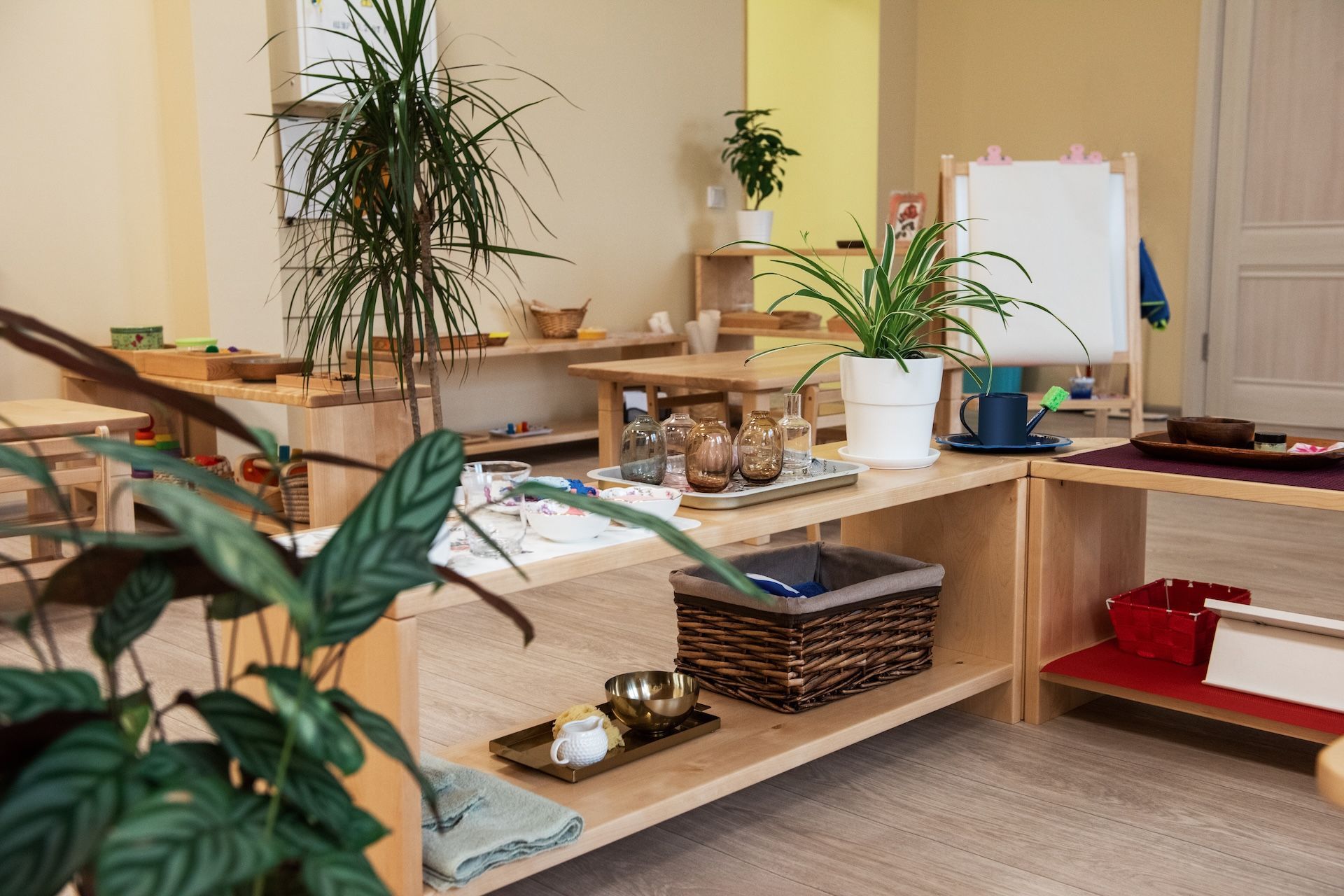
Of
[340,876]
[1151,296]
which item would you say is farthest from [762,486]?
[1151,296]

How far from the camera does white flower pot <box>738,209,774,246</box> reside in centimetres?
645

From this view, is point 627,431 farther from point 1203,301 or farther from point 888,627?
point 1203,301

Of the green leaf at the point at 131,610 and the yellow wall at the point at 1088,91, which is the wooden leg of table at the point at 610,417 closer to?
the green leaf at the point at 131,610

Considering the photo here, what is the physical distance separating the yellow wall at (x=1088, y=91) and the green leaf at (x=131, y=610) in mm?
6698

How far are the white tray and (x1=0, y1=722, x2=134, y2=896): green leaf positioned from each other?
117cm

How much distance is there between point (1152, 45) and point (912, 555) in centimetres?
544

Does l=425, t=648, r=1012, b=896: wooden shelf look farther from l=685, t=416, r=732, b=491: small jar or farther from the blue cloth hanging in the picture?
the blue cloth hanging

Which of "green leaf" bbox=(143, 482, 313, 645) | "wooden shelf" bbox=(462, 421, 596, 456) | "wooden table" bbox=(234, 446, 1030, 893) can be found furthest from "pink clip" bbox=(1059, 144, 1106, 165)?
Result: "green leaf" bbox=(143, 482, 313, 645)

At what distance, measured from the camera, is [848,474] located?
2016mm

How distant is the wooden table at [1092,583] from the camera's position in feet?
6.79

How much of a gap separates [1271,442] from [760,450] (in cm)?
100

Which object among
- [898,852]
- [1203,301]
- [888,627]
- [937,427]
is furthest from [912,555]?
[1203,301]

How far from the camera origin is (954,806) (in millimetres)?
2006

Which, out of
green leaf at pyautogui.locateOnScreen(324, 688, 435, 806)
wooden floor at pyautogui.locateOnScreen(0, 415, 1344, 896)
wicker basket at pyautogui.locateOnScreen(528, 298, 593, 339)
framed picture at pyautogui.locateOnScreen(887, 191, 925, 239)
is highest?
framed picture at pyautogui.locateOnScreen(887, 191, 925, 239)
